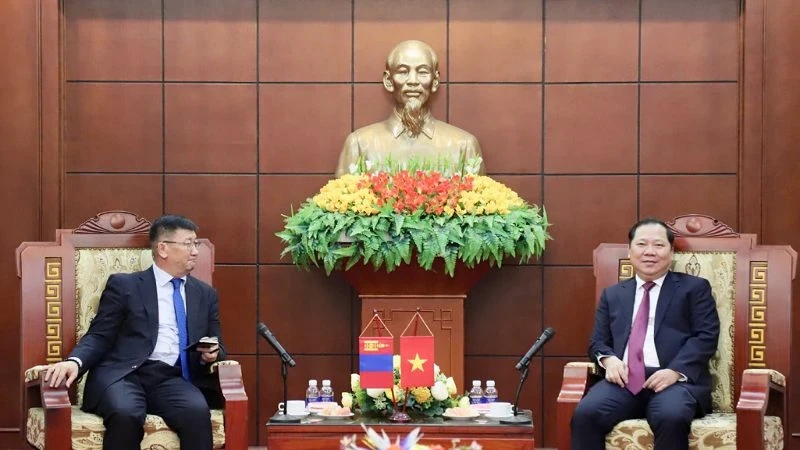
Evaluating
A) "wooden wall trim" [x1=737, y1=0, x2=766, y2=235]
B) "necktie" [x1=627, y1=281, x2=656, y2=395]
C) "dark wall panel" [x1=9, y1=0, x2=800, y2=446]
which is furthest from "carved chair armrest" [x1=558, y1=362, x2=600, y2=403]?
"wooden wall trim" [x1=737, y1=0, x2=766, y2=235]

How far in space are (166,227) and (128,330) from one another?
1.43 feet

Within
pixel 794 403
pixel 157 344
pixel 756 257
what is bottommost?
pixel 794 403

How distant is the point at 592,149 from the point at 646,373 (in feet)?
5.71

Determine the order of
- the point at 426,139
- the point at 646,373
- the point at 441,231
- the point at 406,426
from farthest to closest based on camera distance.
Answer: the point at 426,139 → the point at 441,231 → the point at 646,373 → the point at 406,426

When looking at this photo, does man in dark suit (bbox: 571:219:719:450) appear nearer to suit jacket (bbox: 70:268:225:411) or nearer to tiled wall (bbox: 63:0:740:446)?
tiled wall (bbox: 63:0:740:446)

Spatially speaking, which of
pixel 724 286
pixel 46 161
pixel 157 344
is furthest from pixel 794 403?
pixel 46 161

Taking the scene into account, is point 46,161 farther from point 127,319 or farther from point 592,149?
point 592,149

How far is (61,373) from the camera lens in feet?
14.4

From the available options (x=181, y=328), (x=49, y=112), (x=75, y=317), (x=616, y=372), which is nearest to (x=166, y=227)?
(x=181, y=328)

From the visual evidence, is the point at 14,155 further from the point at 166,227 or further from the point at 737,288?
the point at 737,288

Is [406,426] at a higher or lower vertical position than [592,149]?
lower

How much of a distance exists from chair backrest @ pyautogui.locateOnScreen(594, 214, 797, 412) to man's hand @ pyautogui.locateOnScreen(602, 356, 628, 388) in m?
0.39

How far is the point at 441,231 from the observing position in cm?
525

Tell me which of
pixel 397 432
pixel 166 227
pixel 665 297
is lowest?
pixel 397 432
